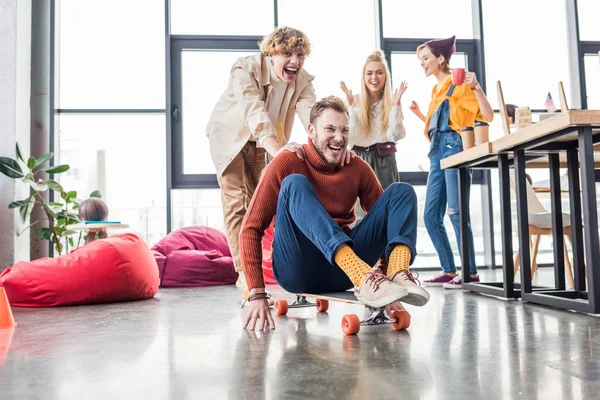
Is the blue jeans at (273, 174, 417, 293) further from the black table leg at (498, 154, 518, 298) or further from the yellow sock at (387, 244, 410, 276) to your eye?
the black table leg at (498, 154, 518, 298)

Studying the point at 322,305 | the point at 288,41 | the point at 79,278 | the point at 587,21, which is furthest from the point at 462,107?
the point at 587,21

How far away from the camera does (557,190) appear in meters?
2.66

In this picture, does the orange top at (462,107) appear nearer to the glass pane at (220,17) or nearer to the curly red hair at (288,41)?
the curly red hair at (288,41)

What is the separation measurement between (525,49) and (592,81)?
0.75 metres

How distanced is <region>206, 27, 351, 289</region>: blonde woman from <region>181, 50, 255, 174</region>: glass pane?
2.35m

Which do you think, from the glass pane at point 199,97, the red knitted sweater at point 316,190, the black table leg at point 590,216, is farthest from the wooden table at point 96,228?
the black table leg at point 590,216

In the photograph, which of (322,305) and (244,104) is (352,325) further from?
(244,104)

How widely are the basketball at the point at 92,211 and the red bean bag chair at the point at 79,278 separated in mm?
1319

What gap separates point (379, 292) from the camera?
63.1 inches

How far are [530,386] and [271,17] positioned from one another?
4.87 meters

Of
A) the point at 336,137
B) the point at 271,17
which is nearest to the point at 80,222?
the point at 271,17

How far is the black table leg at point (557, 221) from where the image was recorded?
2.62m

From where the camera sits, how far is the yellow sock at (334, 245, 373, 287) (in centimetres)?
168

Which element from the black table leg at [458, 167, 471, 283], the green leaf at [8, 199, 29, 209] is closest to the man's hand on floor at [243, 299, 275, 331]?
the black table leg at [458, 167, 471, 283]
